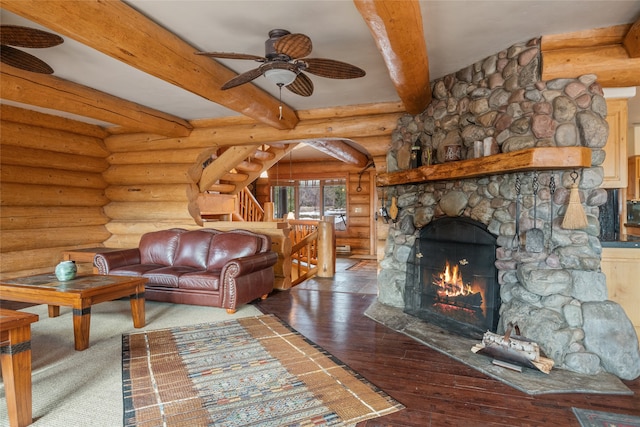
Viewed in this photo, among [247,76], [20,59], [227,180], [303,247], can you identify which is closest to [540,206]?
[247,76]

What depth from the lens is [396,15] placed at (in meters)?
2.04

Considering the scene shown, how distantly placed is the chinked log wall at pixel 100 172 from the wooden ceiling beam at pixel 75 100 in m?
0.79

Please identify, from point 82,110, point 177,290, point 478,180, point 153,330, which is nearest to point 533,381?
point 478,180

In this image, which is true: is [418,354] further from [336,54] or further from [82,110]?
[82,110]

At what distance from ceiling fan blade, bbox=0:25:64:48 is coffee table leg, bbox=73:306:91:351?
2.16 m

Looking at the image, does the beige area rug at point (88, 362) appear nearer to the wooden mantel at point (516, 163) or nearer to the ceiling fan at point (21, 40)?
the ceiling fan at point (21, 40)

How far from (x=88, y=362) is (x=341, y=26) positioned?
3.47 metres

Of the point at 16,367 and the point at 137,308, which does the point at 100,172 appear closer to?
the point at 137,308

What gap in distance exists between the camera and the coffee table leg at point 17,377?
198 centimetres

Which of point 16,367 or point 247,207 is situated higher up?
point 247,207

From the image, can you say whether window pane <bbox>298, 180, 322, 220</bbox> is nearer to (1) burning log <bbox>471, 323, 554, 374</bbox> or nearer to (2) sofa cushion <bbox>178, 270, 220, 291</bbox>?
(2) sofa cushion <bbox>178, 270, 220, 291</bbox>

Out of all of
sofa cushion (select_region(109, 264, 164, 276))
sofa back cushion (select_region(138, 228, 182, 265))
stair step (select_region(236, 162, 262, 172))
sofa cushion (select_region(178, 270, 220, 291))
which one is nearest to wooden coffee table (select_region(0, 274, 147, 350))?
sofa cushion (select_region(178, 270, 220, 291))

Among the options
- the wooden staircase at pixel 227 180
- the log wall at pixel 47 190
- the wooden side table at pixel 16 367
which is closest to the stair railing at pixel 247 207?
the wooden staircase at pixel 227 180

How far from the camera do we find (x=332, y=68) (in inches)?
110
